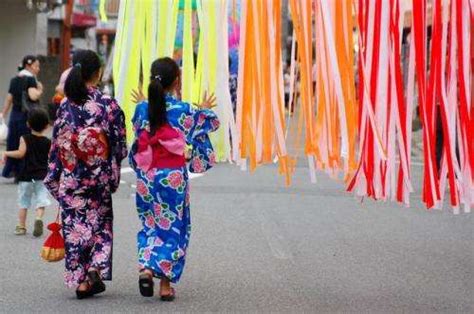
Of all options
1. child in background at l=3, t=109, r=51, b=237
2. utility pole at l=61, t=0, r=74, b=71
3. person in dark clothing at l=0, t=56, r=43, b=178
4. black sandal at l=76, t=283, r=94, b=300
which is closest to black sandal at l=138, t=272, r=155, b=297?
black sandal at l=76, t=283, r=94, b=300

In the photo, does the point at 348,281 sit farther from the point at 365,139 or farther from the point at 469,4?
the point at 469,4

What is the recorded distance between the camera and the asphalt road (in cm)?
733

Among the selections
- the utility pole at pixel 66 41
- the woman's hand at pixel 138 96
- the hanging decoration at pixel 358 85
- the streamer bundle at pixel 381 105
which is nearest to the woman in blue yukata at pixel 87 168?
the woman's hand at pixel 138 96

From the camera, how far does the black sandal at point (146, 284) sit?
284 inches

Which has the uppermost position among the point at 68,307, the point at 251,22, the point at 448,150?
the point at 251,22

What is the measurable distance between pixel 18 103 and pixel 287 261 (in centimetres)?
658

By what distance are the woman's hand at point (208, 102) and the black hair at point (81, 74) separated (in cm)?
71

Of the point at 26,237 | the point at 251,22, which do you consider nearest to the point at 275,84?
the point at 251,22

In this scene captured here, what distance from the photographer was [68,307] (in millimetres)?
7125

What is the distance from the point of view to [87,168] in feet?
24.0

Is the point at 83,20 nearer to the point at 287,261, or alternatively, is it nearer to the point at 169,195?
the point at 287,261

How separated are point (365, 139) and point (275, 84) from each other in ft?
2.04

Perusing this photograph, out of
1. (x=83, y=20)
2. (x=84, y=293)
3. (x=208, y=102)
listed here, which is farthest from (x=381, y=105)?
(x=83, y=20)

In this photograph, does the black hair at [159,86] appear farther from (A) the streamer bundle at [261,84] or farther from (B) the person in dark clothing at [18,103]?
(B) the person in dark clothing at [18,103]
